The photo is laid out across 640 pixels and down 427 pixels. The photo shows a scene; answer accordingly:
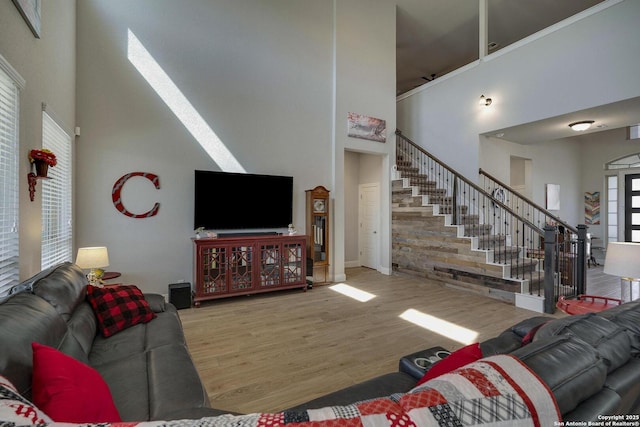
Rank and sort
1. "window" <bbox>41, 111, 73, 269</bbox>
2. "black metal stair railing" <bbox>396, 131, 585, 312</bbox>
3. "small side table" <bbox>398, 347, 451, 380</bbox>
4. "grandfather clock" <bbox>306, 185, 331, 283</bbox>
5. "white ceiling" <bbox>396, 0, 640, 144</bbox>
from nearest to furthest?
"small side table" <bbox>398, 347, 451, 380</bbox>
"window" <bbox>41, 111, 73, 269</bbox>
"black metal stair railing" <bbox>396, 131, 585, 312</bbox>
"white ceiling" <bbox>396, 0, 640, 144</bbox>
"grandfather clock" <bbox>306, 185, 331, 283</bbox>

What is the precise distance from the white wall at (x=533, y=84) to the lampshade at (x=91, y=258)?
21.4ft

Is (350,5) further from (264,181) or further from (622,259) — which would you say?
→ (622,259)

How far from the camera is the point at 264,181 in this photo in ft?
16.0

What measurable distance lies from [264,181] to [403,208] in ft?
9.90

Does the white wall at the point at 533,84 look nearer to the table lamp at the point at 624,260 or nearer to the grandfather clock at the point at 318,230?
the table lamp at the point at 624,260

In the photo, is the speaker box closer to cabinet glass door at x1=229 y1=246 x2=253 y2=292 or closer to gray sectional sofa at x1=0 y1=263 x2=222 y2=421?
cabinet glass door at x1=229 y1=246 x2=253 y2=292

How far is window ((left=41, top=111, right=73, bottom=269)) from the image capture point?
2791mm

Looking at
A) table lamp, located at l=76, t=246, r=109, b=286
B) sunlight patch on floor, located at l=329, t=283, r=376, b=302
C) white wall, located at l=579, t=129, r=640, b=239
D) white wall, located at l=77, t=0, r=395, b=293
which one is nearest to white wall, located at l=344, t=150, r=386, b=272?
white wall, located at l=77, t=0, r=395, b=293

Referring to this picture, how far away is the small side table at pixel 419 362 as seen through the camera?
139 centimetres

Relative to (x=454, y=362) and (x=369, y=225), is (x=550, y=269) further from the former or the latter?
(x=454, y=362)

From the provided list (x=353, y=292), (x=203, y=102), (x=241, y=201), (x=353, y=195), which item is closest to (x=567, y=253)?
(x=353, y=292)

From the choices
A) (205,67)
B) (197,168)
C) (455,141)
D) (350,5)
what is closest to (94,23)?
(205,67)

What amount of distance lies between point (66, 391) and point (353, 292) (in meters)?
4.20

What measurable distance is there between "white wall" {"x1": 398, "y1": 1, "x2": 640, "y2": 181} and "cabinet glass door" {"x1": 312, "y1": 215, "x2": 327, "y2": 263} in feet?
11.3
